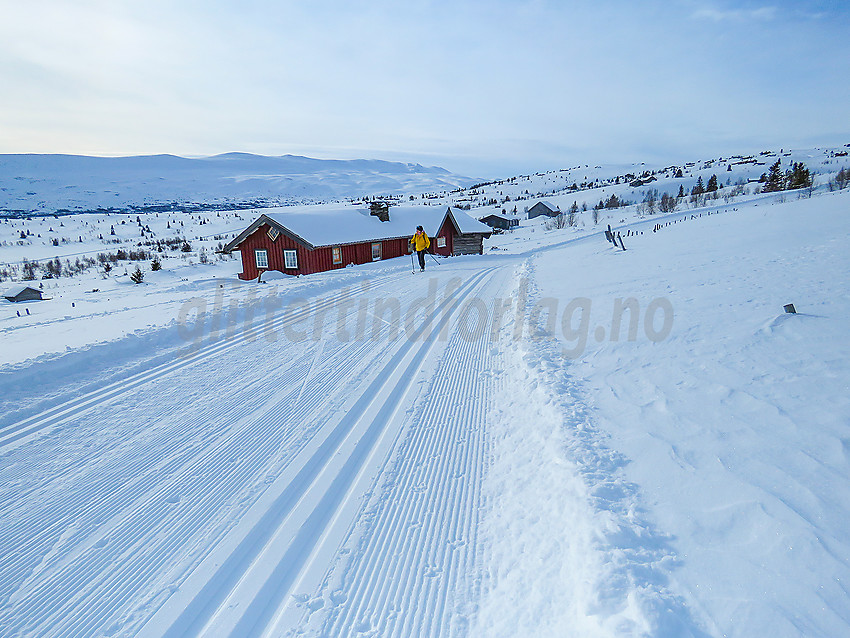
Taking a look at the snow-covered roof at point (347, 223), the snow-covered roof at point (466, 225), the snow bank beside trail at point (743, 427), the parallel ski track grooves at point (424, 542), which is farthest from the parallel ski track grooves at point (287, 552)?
the snow-covered roof at point (466, 225)

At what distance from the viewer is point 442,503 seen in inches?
136

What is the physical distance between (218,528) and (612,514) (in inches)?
119

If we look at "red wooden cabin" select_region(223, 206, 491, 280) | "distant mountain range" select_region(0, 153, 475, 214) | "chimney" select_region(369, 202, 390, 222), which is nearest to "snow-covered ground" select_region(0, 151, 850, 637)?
"red wooden cabin" select_region(223, 206, 491, 280)

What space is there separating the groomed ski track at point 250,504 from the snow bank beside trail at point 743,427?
1465mm

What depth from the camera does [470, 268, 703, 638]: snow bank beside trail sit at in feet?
7.75

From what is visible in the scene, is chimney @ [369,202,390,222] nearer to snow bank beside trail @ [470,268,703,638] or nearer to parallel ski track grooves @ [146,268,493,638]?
parallel ski track grooves @ [146,268,493,638]

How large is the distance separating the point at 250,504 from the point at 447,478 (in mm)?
1715

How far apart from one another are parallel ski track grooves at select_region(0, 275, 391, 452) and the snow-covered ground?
6 centimetres

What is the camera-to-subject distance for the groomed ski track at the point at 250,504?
2598 millimetres

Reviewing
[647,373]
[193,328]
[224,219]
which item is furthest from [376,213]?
[224,219]

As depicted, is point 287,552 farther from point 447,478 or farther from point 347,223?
point 347,223

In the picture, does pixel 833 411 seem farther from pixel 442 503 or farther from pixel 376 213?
pixel 376 213

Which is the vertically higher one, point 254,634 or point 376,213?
point 376,213

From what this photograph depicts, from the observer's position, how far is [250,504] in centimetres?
343
